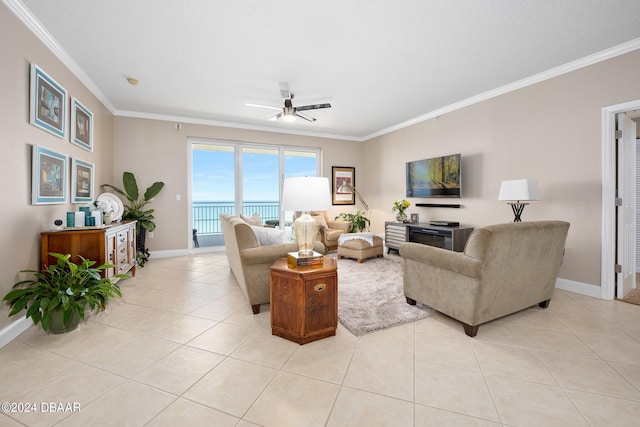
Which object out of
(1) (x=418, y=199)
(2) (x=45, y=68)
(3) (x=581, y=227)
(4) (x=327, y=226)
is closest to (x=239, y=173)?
(4) (x=327, y=226)

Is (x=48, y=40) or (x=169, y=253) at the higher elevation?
(x=48, y=40)

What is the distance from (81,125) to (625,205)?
657cm

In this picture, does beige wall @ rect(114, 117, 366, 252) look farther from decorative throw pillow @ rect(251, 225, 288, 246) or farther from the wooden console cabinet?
decorative throw pillow @ rect(251, 225, 288, 246)

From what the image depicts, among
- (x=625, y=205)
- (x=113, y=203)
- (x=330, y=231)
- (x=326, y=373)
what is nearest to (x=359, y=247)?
(x=330, y=231)

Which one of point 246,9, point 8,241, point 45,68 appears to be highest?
point 246,9

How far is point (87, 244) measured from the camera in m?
2.76

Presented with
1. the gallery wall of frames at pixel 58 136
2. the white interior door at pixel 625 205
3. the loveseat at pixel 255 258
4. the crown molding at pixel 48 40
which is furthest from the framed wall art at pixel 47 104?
the white interior door at pixel 625 205

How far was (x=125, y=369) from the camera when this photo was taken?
1.72 m

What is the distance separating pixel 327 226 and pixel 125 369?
417 centimetres

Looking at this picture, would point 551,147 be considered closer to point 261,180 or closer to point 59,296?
point 261,180

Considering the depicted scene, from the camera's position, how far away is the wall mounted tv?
174 inches

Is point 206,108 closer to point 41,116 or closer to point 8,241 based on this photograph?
point 41,116

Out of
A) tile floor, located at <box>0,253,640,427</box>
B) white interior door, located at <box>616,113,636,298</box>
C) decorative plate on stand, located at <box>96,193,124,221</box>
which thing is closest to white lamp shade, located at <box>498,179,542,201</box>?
white interior door, located at <box>616,113,636,298</box>

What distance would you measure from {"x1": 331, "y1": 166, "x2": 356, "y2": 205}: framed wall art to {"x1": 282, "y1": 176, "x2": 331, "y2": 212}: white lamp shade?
14.7 feet
